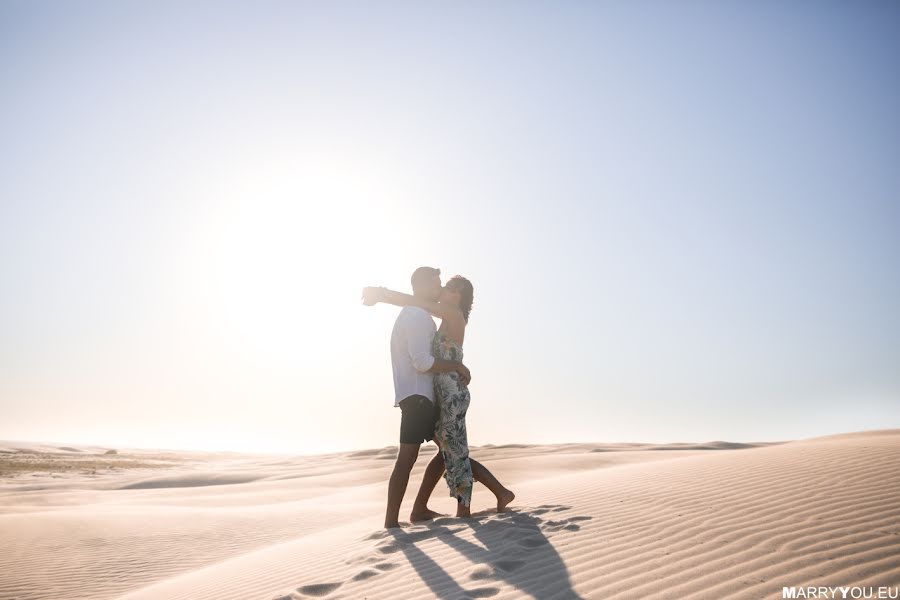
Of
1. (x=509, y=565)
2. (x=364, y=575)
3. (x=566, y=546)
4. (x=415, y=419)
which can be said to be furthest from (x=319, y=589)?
(x=566, y=546)

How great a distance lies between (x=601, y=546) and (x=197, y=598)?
3106 mm

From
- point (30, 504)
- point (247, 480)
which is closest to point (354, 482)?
point (247, 480)

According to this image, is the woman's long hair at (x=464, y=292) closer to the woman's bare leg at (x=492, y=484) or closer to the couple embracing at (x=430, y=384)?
the couple embracing at (x=430, y=384)

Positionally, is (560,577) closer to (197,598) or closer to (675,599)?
(675,599)

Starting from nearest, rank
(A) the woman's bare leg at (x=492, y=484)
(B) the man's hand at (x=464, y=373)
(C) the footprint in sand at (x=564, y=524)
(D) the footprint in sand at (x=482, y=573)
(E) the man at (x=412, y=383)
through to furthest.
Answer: (D) the footprint in sand at (x=482, y=573)
(C) the footprint in sand at (x=564, y=524)
(E) the man at (x=412, y=383)
(B) the man's hand at (x=464, y=373)
(A) the woman's bare leg at (x=492, y=484)

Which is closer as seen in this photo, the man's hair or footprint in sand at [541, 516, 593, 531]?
footprint in sand at [541, 516, 593, 531]

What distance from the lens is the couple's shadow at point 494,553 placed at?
3.21m

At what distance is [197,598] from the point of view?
14.2 ft

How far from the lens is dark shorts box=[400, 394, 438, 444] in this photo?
16.1 feet

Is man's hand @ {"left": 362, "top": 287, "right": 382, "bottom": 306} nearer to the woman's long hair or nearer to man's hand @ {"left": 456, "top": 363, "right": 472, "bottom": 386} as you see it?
the woman's long hair

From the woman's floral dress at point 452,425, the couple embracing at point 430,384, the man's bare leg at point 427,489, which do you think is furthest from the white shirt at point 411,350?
the man's bare leg at point 427,489

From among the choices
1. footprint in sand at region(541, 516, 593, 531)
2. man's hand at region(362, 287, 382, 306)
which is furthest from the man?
footprint in sand at region(541, 516, 593, 531)

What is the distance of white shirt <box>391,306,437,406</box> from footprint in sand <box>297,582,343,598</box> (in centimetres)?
162

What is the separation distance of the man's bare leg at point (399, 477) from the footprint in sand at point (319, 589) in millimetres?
1218
